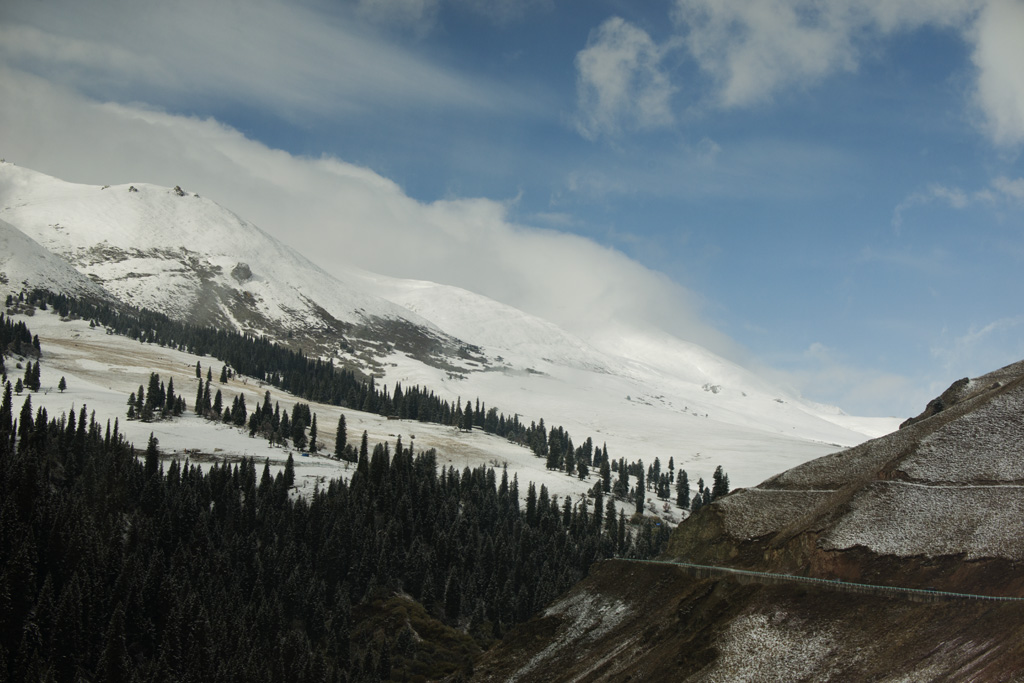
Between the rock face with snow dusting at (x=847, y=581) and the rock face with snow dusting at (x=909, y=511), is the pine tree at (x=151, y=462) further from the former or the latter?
the rock face with snow dusting at (x=909, y=511)

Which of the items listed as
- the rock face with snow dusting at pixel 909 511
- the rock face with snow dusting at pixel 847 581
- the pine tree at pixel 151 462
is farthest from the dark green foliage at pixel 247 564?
the rock face with snow dusting at pixel 909 511

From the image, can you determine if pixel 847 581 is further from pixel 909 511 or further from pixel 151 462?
pixel 151 462

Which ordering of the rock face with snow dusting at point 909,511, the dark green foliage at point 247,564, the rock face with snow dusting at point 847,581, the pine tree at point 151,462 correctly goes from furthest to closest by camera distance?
the pine tree at point 151,462, the dark green foliage at point 247,564, the rock face with snow dusting at point 909,511, the rock face with snow dusting at point 847,581

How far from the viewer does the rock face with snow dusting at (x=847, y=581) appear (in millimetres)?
51844

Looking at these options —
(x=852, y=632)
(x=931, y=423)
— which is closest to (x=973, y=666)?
(x=852, y=632)

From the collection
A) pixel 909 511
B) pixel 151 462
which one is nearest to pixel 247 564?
pixel 151 462

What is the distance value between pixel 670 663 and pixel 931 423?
37.0 meters

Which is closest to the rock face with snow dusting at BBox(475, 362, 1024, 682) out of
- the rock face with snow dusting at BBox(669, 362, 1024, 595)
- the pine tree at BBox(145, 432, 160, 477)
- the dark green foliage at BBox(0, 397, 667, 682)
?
the rock face with snow dusting at BBox(669, 362, 1024, 595)

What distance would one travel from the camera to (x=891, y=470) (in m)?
73.4

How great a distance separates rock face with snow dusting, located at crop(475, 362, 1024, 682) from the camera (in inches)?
2041

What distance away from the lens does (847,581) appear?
6219 centimetres

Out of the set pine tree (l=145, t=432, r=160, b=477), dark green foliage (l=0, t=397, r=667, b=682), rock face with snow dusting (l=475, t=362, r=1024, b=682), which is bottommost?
dark green foliage (l=0, t=397, r=667, b=682)

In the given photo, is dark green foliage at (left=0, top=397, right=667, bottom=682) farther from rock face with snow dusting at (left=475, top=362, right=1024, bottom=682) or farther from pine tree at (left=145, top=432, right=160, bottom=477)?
rock face with snow dusting at (left=475, top=362, right=1024, bottom=682)

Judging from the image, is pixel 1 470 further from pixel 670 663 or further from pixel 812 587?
pixel 812 587
